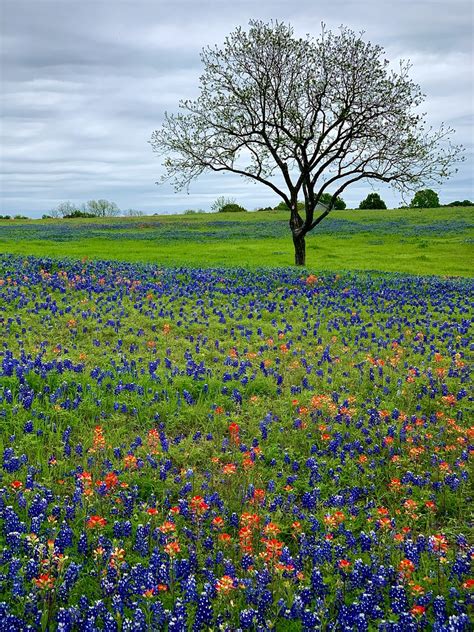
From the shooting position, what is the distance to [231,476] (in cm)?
570

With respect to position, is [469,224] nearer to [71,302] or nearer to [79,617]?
[71,302]

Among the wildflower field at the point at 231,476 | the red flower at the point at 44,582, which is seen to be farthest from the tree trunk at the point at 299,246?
the red flower at the point at 44,582

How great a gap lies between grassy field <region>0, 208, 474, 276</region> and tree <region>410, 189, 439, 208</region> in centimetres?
1132

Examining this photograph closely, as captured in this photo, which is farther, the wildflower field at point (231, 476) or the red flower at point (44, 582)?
the wildflower field at point (231, 476)

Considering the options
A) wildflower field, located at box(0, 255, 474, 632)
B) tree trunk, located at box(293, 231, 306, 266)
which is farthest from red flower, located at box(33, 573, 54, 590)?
tree trunk, located at box(293, 231, 306, 266)

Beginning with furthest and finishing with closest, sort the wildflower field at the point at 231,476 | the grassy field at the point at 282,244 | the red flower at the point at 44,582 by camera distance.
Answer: the grassy field at the point at 282,244
the wildflower field at the point at 231,476
the red flower at the point at 44,582

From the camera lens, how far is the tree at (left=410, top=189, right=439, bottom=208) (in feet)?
241

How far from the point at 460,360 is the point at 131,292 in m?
9.70

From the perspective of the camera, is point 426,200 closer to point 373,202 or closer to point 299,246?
point 373,202

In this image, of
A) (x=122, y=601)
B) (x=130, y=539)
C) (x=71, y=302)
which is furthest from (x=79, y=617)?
(x=71, y=302)

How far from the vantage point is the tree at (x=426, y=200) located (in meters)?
73.4

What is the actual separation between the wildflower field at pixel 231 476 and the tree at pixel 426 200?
2611 inches

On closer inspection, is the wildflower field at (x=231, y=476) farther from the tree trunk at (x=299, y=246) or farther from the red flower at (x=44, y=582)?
the tree trunk at (x=299, y=246)

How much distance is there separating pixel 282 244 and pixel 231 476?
126ft
